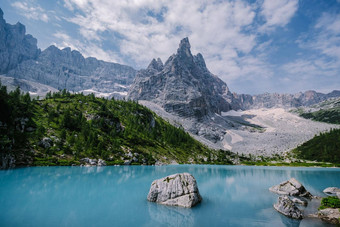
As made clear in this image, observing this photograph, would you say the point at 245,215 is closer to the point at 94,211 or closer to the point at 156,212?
the point at 156,212

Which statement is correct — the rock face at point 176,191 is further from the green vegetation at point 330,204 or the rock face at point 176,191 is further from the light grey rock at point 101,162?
the light grey rock at point 101,162

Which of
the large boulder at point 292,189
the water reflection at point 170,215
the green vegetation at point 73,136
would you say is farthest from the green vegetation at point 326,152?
the water reflection at point 170,215

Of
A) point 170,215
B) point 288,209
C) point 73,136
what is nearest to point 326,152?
point 288,209

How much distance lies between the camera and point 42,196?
28.3 metres

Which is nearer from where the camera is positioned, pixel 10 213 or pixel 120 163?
pixel 10 213

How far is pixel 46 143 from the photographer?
76812mm

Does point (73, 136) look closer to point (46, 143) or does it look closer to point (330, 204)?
point (46, 143)

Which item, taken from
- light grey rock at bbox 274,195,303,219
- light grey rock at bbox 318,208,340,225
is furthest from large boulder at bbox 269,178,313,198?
light grey rock at bbox 274,195,303,219

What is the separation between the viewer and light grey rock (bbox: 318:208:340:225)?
845 inches

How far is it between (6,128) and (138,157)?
5637 centimetres

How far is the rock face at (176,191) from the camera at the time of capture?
1045 inches

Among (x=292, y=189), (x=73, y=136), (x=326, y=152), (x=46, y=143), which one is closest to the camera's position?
(x=292, y=189)

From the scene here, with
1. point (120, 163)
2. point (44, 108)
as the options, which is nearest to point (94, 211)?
point (120, 163)

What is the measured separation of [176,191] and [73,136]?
7489 centimetres
